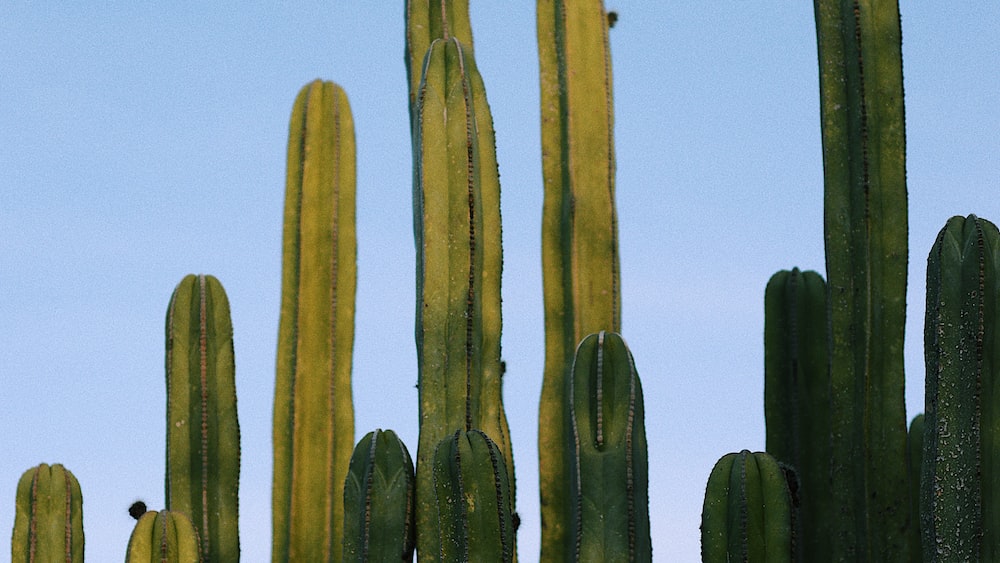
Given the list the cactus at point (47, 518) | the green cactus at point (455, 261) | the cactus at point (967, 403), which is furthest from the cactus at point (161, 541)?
the cactus at point (967, 403)

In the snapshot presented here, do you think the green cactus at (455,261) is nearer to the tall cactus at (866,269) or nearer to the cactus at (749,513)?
the cactus at (749,513)

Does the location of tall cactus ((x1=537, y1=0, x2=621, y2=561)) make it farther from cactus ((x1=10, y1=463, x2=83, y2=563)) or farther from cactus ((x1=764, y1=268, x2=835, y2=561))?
cactus ((x1=10, y1=463, x2=83, y2=563))

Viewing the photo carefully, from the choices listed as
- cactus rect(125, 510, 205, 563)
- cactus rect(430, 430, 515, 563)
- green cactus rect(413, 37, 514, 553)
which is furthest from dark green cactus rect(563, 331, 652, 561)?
cactus rect(125, 510, 205, 563)

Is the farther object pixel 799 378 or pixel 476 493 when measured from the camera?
pixel 799 378

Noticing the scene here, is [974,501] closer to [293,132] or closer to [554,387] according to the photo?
[554,387]

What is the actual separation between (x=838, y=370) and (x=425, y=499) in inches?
64.8

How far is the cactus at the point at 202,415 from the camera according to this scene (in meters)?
6.35

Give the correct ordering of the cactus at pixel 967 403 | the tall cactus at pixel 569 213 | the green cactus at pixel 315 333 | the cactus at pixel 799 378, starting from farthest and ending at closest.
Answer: the green cactus at pixel 315 333
the cactus at pixel 799 378
the tall cactus at pixel 569 213
the cactus at pixel 967 403

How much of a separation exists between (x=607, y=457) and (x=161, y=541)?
2021 millimetres

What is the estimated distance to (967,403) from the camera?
191 inches

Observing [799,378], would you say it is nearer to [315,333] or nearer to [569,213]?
[569,213]

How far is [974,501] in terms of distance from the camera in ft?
16.0

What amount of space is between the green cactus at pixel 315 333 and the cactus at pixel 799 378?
193cm

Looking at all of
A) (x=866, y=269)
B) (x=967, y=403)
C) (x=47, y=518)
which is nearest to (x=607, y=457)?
(x=967, y=403)
